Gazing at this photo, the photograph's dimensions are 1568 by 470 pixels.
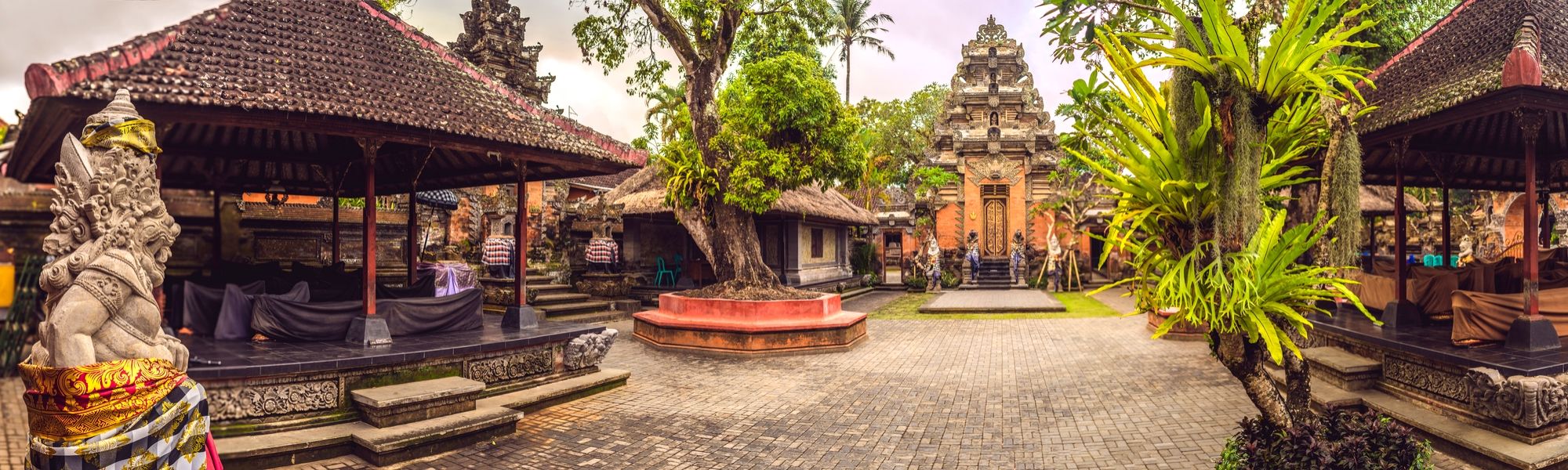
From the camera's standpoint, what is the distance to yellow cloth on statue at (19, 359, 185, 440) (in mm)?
2527

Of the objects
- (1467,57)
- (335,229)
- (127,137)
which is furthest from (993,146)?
(127,137)

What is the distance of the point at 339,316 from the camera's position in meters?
7.25

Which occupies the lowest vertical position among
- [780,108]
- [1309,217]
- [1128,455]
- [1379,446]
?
[1128,455]

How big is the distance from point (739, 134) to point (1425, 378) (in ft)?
31.6

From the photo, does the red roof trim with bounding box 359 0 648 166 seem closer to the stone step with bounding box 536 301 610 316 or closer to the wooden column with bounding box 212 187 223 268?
the wooden column with bounding box 212 187 223 268

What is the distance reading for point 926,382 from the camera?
8.91m

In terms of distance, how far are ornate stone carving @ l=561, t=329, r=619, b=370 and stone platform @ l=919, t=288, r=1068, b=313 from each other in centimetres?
1062

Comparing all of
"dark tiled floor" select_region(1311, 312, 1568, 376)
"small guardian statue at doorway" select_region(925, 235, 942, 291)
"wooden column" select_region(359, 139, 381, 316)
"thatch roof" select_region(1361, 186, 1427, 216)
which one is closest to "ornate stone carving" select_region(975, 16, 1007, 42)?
"small guardian statue at doorway" select_region(925, 235, 942, 291)

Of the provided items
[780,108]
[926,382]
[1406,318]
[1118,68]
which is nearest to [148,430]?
[1118,68]

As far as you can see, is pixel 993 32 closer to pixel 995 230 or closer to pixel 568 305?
pixel 995 230

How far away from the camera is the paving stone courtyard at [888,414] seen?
579 centimetres

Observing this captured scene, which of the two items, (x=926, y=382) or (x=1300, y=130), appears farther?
(x=926, y=382)

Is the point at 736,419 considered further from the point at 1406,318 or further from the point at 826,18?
the point at 826,18

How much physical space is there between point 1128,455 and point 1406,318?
4.96 m
